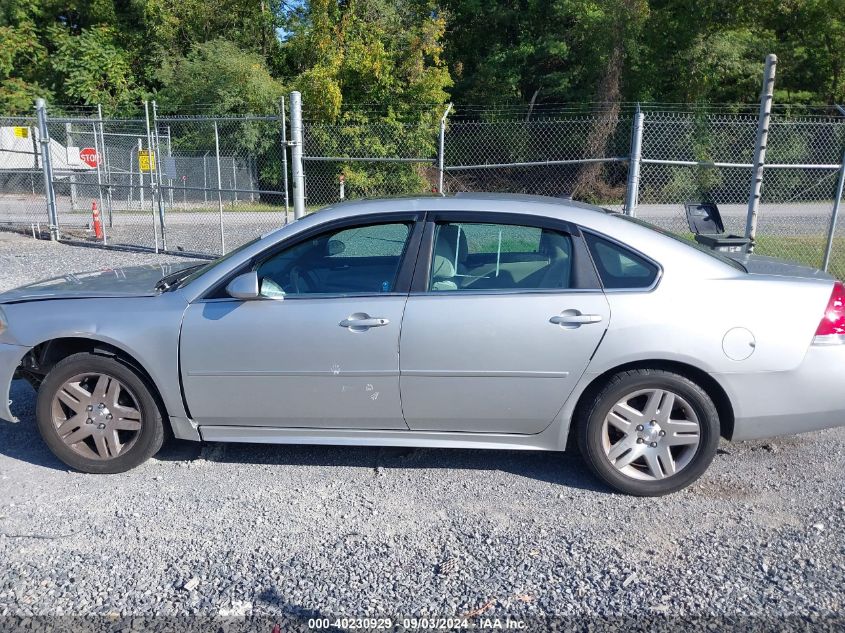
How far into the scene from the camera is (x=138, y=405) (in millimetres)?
4176

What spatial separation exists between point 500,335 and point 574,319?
1.33ft

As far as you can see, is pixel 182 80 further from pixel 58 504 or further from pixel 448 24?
pixel 58 504

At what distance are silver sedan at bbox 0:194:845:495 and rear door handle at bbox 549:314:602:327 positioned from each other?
10mm

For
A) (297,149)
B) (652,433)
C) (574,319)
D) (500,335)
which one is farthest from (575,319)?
(297,149)

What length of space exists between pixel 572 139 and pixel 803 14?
1466cm

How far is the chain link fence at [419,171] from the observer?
17.5 m

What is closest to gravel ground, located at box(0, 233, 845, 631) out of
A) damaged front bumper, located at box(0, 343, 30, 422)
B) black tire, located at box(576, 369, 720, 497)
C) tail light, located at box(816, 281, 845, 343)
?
black tire, located at box(576, 369, 720, 497)

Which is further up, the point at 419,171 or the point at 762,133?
the point at 762,133

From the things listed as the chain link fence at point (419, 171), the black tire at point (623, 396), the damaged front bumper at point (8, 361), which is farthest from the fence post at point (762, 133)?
the chain link fence at point (419, 171)

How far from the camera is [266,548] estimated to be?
11.3ft

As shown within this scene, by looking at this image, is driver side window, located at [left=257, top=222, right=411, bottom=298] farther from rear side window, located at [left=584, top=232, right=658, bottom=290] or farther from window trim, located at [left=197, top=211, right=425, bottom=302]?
rear side window, located at [left=584, top=232, right=658, bottom=290]

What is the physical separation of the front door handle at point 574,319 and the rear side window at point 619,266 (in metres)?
0.21

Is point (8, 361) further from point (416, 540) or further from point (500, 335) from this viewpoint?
Answer: point (500, 335)

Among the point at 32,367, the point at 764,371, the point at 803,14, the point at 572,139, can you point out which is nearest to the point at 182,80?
the point at 572,139
